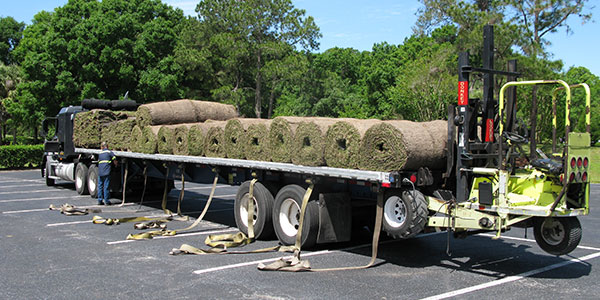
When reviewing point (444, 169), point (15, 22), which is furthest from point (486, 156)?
point (15, 22)

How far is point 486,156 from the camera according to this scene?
24.6 feet

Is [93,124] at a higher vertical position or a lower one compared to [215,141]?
higher

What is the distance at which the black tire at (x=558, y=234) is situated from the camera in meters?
7.10

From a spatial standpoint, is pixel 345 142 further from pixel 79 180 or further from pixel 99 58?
pixel 99 58

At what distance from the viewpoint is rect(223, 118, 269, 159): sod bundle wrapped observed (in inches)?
379

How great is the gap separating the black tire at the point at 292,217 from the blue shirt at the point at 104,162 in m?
6.74

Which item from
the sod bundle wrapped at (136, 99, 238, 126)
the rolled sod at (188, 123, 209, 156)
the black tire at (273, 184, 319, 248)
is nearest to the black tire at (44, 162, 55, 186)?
the sod bundle wrapped at (136, 99, 238, 126)

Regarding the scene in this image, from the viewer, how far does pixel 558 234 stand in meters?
7.29

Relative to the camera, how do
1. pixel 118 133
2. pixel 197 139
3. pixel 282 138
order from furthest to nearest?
1. pixel 118 133
2. pixel 197 139
3. pixel 282 138

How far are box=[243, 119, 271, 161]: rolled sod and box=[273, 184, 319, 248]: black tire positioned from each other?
78 cm

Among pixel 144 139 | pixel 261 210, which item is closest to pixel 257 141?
pixel 261 210

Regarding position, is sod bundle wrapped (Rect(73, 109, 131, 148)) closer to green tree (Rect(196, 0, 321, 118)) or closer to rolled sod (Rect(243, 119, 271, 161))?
rolled sod (Rect(243, 119, 271, 161))

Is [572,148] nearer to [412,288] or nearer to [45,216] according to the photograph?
[412,288]

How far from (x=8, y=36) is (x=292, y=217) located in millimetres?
58967
